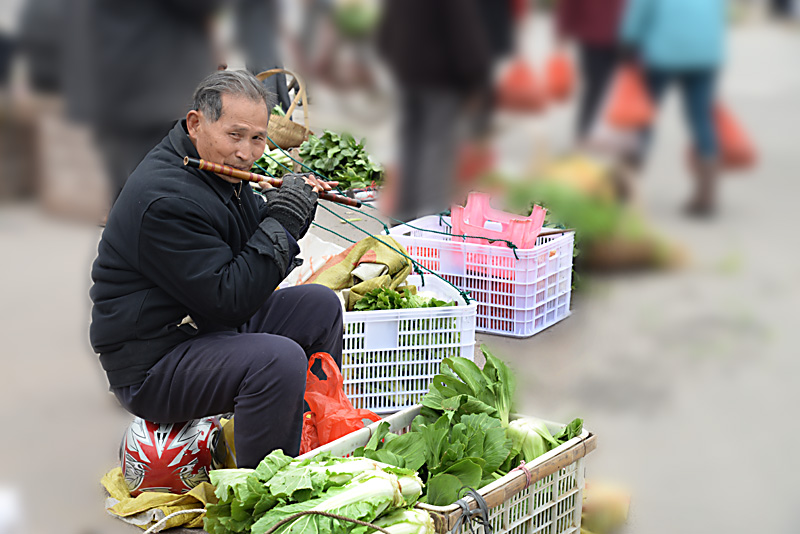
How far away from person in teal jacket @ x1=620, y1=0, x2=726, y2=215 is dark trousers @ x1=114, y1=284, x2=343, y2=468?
2031 millimetres

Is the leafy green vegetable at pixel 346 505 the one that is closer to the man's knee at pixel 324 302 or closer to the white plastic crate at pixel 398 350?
the man's knee at pixel 324 302

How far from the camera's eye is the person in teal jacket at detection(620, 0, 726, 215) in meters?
0.41

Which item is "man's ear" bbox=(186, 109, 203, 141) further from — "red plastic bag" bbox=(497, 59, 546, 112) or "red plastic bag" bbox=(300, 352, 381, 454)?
"red plastic bag" bbox=(497, 59, 546, 112)

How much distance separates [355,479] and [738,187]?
5.51 ft

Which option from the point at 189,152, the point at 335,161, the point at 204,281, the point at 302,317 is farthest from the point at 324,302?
the point at 335,161

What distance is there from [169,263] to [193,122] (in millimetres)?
397

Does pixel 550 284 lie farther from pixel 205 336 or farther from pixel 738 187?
pixel 738 187

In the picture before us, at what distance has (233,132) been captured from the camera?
229cm

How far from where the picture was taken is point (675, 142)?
17.2 inches

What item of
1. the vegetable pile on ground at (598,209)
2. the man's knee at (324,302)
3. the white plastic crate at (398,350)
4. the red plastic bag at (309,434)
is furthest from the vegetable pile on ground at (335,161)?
the vegetable pile on ground at (598,209)

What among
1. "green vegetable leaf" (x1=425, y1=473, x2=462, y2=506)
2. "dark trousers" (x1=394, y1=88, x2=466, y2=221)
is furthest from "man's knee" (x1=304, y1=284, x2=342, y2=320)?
"dark trousers" (x1=394, y1=88, x2=466, y2=221)

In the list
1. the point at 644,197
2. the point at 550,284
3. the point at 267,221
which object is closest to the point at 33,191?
the point at 644,197

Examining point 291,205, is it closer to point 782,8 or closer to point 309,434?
point 309,434

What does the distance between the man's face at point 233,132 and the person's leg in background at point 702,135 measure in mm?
1956
